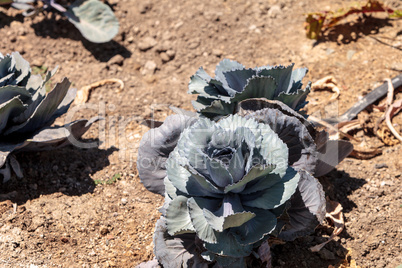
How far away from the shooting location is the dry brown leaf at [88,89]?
363 centimetres

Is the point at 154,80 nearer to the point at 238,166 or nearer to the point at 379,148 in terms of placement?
the point at 379,148

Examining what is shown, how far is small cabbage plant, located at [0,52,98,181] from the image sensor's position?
8.38 feet

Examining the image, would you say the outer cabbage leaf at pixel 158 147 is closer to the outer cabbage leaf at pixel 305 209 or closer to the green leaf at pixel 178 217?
the green leaf at pixel 178 217

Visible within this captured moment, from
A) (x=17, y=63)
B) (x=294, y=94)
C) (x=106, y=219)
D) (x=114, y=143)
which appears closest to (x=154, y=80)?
(x=114, y=143)

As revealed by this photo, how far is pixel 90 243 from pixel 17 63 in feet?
4.14

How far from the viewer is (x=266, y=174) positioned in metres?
1.85

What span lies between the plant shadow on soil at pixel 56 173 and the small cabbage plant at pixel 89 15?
1.32 m

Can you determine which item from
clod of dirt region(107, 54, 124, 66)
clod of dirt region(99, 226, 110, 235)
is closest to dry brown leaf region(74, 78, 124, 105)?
clod of dirt region(107, 54, 124, 66)

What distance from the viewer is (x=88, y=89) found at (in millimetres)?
3725

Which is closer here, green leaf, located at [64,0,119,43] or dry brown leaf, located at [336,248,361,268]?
dry brown leaf, located at [336,248,361,268]

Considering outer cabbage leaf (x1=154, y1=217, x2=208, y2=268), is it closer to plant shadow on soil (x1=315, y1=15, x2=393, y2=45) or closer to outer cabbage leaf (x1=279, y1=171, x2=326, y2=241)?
outer cabbage leaf (x1=279, y1=171, x2=326, y2=241)

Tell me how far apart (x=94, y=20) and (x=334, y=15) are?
7.29 feet

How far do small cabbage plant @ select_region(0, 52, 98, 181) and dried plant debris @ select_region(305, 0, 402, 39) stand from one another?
7.24 feet

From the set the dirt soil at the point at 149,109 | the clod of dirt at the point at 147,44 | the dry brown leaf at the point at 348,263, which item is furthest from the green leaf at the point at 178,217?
the clod of dirt at the point at 147,44
